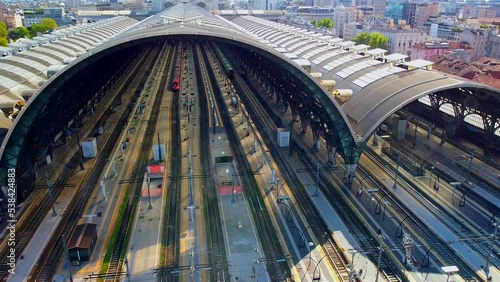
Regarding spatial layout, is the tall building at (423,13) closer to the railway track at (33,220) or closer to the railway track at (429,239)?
the railway track at (429,239)

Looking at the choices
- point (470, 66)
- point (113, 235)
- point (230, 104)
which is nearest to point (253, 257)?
point (113, 235)

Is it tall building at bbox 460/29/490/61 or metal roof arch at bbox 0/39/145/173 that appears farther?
tall building at bbox 460/29/490/61

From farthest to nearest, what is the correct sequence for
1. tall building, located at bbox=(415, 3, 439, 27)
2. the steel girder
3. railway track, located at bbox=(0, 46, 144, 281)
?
tall building, located at bbox=(415, 3, 439, 27)
the steel girder
railway track, located at bbox=(0, 46, 144, 281)

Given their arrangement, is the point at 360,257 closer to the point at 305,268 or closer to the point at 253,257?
the point at 305,268

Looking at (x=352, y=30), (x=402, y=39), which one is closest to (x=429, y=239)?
(x=402, y=39)

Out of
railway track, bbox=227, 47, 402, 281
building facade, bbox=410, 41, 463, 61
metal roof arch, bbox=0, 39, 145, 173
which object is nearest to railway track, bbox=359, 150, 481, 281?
railway track, bbox=227, 47, 402, 281

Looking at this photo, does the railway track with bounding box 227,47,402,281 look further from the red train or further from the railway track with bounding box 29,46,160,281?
the red train
